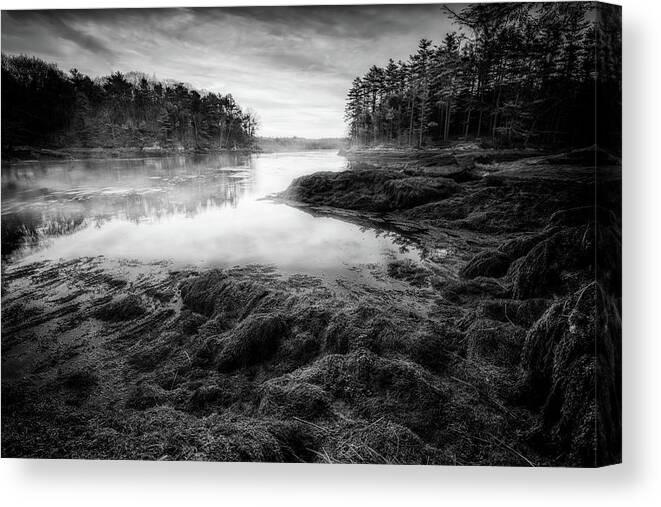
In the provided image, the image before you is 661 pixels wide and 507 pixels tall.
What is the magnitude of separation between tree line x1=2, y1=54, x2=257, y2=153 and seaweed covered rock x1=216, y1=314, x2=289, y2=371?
149 cm

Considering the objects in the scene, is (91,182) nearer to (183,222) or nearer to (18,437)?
(183,222)

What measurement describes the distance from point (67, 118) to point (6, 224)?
0.99 meters

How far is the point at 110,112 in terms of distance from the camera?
129 inches

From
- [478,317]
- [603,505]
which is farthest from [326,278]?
[603,505]

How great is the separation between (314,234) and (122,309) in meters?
1.63

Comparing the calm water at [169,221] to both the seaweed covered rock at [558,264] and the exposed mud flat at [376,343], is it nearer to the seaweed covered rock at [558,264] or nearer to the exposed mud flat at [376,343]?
the exposed mud flat at [376,343]

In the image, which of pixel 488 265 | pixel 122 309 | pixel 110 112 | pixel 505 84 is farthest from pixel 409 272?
pixel 110 112

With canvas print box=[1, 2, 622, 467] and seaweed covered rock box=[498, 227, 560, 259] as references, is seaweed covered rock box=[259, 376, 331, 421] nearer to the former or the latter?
canvas print box=[1, 2, 622, 467]

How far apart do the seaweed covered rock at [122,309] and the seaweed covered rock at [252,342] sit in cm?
76

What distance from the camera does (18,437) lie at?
9.58ft

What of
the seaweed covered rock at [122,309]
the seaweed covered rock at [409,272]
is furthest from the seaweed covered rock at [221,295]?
the seaweed covered rock at [409,272]

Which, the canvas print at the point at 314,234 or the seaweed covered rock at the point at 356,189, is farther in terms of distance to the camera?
the seaweed covered rock at the point at 356,189

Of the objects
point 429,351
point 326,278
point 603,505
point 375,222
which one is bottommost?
point 603,505

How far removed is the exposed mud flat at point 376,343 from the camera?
2562 mm
